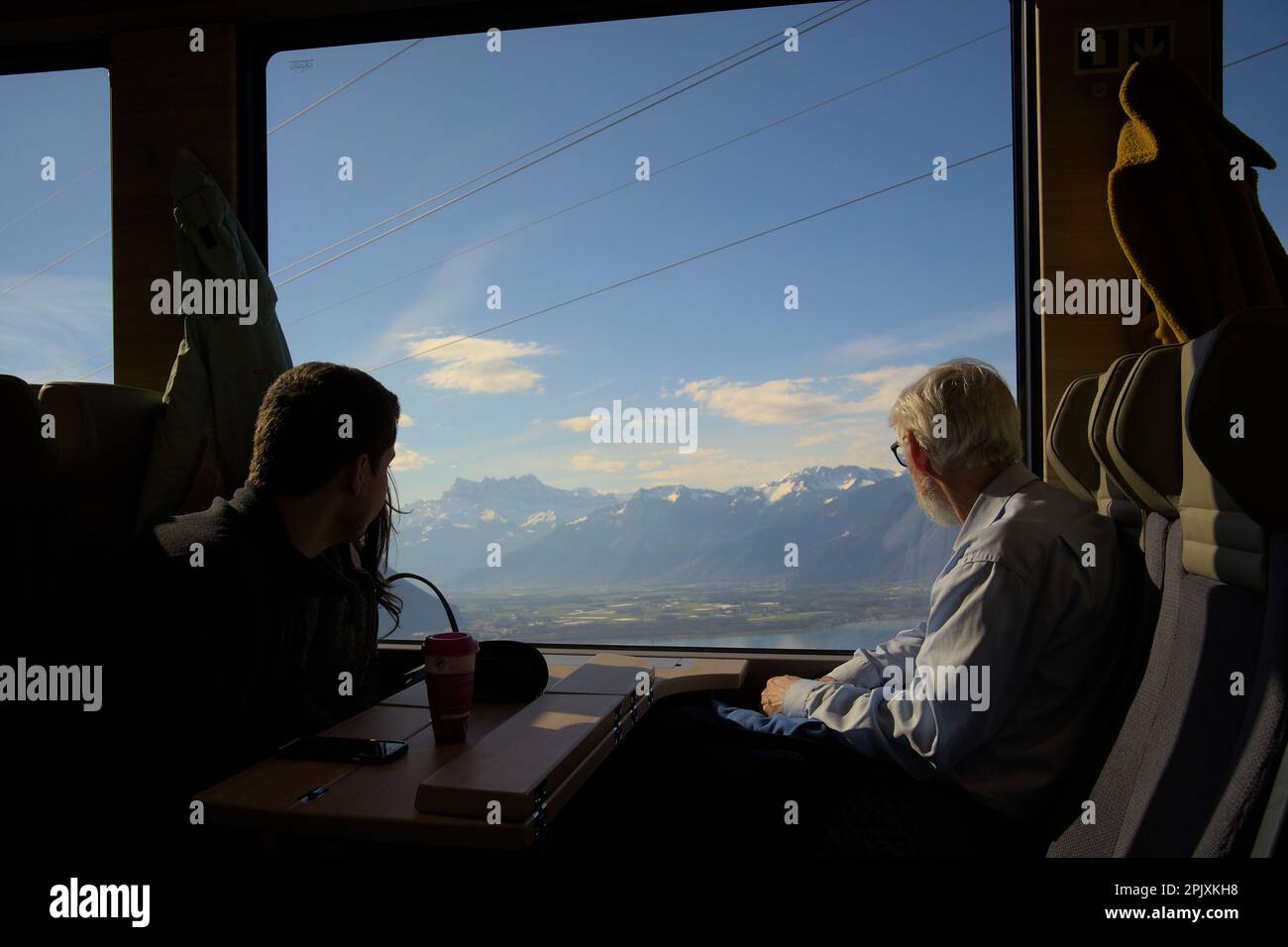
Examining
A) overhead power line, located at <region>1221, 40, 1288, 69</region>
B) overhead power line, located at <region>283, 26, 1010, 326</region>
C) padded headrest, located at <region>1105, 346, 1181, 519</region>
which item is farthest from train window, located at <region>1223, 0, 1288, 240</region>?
padded headrest, located at <region>1105, 346, 1181, 519</region>

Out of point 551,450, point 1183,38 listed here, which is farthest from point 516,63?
point 1183,38

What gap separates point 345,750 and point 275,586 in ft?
1.29

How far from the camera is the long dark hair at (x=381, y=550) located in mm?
1953

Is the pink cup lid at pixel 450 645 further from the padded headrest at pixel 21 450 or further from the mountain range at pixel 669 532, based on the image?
the mountain range at pixel 669 532

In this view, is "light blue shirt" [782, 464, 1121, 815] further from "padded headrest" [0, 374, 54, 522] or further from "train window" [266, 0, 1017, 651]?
"padded headrest" [0, 374, 54, 522]

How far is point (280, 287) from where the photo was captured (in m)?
2.91

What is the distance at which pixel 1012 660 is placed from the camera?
4.50ft

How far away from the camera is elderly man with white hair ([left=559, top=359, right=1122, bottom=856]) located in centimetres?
138

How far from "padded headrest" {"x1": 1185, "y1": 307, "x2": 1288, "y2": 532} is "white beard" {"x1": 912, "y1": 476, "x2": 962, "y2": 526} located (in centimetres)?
80

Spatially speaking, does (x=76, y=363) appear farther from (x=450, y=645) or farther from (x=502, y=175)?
(x=450, y=645)

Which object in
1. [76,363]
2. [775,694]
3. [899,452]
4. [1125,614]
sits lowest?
[775,694]

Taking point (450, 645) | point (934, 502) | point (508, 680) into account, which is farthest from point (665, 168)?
point (450, 645)
